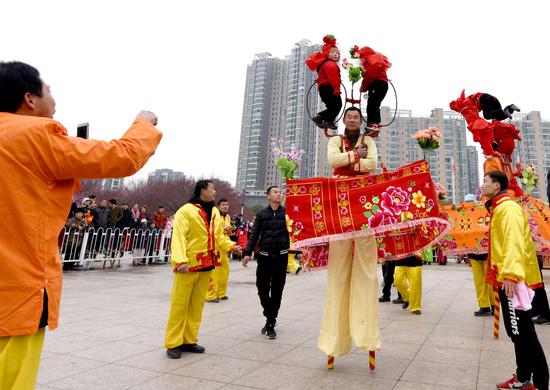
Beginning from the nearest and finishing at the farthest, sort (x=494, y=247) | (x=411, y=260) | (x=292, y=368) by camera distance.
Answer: (x=494, y=247)
(x=292, y=368)
(x=411, y=260)

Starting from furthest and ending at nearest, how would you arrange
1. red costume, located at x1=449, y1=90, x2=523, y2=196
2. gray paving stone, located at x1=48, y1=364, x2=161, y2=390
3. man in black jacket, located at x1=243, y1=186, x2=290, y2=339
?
red costume, located at x1=449, y1=90, x2=523, y2=196, man in black jacket, located at x1=243, y1=186, x2=290, y2=339, gray paving stone, located at x1=48, y1=364, x2=161, y2=390

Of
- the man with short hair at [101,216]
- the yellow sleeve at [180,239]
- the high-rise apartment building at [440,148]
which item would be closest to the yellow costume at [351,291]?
the yellow sleeve at [180,239]

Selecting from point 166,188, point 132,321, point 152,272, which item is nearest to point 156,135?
point 132,321

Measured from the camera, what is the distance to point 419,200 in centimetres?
330

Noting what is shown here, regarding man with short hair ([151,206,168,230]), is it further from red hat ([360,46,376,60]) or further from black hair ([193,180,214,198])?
red hat ([360,46,376,60])

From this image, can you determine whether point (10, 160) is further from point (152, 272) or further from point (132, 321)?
point (152, 272)

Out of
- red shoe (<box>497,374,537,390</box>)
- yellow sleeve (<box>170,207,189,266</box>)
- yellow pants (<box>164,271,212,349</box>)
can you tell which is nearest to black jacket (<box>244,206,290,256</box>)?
yellow pants (<box>164,271,212,349</box>)

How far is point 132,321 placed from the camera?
16.7 feet

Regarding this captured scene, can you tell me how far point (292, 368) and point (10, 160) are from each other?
275 centimetres

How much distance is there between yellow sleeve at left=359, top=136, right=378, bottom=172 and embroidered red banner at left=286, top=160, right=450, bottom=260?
0.44ft

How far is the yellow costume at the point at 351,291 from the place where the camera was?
3203 mm

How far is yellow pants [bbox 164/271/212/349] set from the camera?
12.2 feet

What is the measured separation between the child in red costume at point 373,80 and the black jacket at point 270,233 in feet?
6.42

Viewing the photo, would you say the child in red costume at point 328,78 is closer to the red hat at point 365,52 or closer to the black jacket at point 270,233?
the red hat at point 365,52
